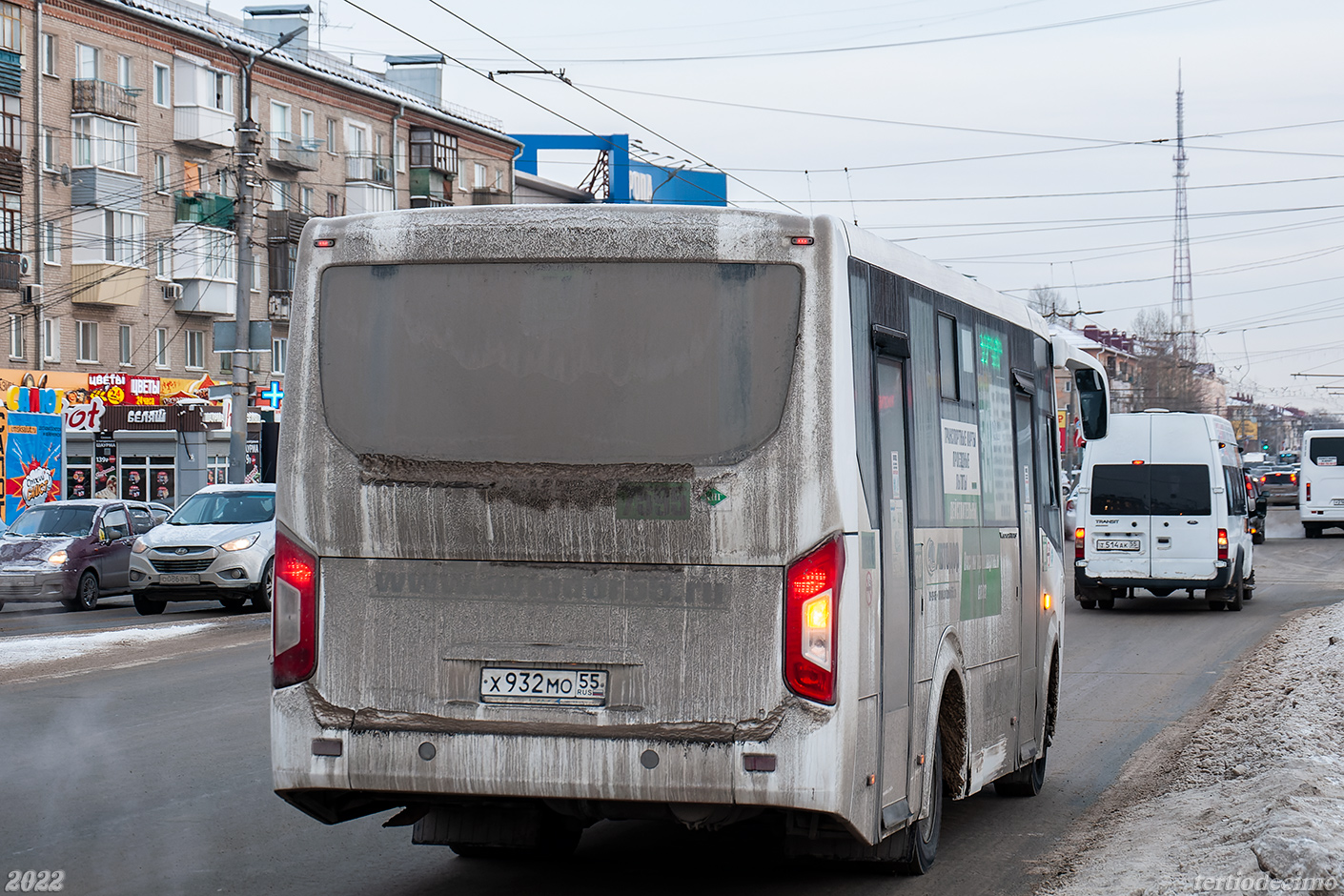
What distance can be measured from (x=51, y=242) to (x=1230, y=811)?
43.1m

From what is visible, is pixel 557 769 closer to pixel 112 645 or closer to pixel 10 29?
pixel 112 645

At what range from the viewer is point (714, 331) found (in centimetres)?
566

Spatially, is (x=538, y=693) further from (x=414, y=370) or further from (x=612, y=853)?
(x=612, y=853)

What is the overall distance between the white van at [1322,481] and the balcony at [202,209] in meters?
33.6

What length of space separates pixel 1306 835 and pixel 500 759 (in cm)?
338

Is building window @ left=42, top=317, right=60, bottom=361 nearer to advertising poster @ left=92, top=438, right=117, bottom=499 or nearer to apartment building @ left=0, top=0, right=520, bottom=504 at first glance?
apartment building @ left=0, top=0, right=520, bottom=504

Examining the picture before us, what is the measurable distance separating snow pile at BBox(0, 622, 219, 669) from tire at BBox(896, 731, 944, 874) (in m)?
10.5

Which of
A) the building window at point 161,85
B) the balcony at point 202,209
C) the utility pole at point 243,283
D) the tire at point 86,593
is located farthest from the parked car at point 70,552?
the building window at point 161,85

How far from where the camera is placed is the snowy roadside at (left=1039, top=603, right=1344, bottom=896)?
6379 millimetres

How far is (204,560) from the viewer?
2247 cm

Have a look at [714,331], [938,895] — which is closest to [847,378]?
[714,331]

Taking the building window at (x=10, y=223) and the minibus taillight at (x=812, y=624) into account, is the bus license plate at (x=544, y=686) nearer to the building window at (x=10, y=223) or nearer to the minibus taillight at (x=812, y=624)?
the minibus taillight at (x=812, y=624)

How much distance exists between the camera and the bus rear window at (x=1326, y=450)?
47688mm

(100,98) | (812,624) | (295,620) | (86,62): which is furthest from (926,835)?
(86,62)
